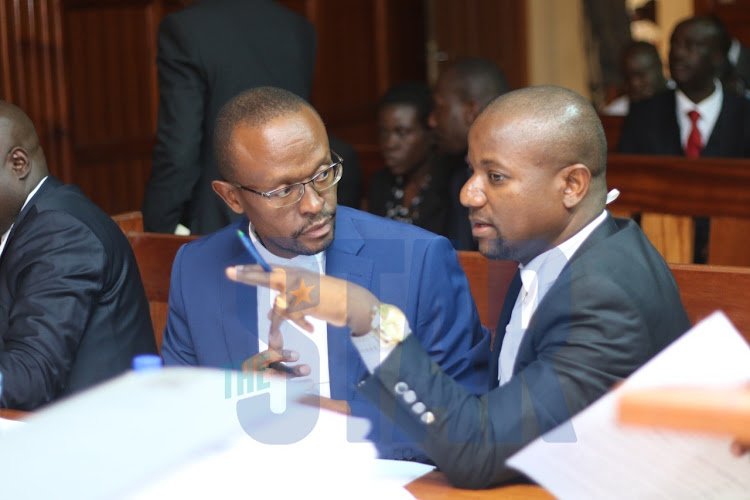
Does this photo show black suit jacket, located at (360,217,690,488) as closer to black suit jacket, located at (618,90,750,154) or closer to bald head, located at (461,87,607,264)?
bald head, located at (461,87,607,264)

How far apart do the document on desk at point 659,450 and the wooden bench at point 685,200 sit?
204cm

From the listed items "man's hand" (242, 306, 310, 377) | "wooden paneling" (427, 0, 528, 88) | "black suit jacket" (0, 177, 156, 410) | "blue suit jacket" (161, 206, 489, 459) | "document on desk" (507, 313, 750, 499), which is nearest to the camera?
"document on desk" (507, 313, 750, 499)

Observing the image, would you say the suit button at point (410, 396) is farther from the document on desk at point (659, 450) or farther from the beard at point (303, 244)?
the beard at point (303, 244)

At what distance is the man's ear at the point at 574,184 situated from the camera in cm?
184

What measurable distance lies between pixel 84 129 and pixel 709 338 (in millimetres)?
4423

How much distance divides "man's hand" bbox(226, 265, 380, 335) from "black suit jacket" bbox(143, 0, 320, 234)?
1929mm

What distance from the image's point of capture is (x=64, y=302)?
2324 millimetres

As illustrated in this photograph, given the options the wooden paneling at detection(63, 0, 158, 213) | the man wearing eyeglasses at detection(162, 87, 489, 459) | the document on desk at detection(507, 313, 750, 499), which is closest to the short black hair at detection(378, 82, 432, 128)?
the wooden paneling at detection(63, 0, 158, 213)

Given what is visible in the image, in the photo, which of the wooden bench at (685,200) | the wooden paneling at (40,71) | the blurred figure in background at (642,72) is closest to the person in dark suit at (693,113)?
Answer: the wooden bench at (685,200)

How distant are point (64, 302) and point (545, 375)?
123 centimetres

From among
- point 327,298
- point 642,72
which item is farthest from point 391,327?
point 642,72

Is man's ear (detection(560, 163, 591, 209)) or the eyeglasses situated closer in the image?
man's ear (detection(560, 163, 591, 209))

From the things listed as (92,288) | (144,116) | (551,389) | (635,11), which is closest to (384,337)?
(551,389)

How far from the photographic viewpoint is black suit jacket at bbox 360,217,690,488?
61.7 inches
